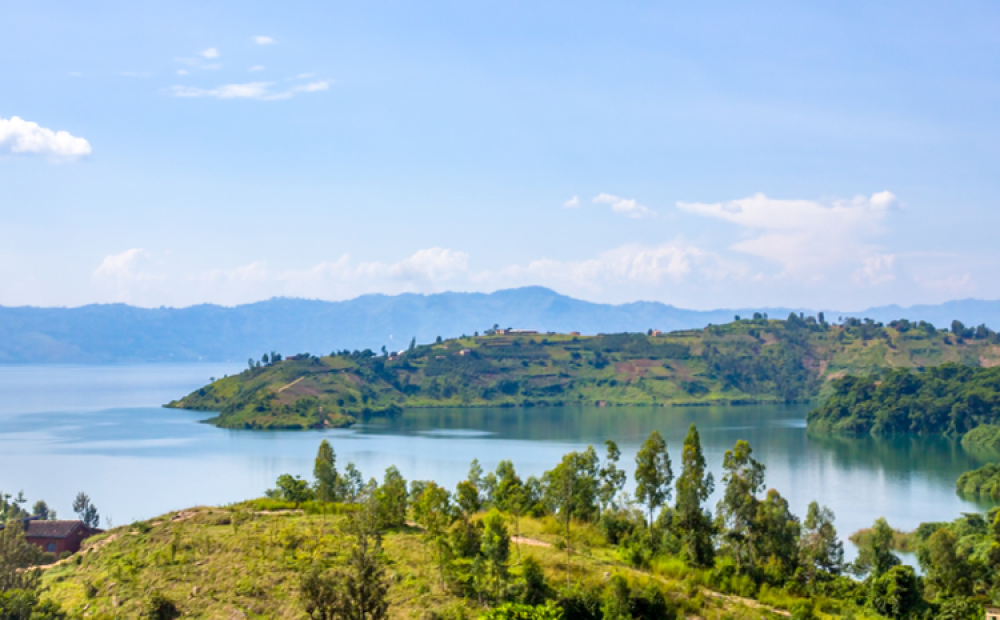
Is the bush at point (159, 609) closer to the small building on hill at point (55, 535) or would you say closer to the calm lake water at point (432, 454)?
the small building on hill at point (55, 535)

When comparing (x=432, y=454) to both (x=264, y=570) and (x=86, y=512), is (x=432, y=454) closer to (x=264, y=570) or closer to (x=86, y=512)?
(x=86, y=512)

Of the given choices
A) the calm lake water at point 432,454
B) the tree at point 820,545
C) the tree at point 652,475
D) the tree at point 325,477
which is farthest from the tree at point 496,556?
the calm lake water at point 432,454

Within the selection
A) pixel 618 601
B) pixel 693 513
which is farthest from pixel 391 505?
pixel 693 513

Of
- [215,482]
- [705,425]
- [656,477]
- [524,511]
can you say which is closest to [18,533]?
[524,511]

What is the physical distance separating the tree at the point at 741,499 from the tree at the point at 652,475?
2.88m

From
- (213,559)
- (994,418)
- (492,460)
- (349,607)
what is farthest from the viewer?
(994,418)

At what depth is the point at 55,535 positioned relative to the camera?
5538 centimetres

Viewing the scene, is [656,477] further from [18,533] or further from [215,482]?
[215,482]

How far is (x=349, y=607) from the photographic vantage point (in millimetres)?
28750

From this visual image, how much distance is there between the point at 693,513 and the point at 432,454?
8006cm

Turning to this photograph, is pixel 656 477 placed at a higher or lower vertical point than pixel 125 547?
A: higher

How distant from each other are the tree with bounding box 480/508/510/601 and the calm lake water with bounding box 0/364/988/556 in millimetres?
43932

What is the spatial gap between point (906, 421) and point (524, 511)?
130137 mm

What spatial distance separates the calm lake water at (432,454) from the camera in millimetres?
87938
